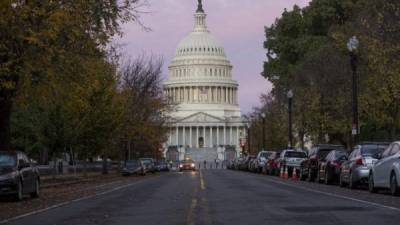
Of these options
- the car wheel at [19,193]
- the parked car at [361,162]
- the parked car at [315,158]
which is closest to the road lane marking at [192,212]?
the car wheel at [19,193]

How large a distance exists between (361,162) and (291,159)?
2064 centimetres

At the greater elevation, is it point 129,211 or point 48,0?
point 48,0

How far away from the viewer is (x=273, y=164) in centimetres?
5638

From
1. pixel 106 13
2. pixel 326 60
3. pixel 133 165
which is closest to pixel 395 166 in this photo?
pixel 106 13

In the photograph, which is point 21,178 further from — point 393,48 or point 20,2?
point 393,48

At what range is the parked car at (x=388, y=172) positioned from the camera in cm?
2439

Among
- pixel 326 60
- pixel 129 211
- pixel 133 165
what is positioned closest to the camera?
pixel 129 211

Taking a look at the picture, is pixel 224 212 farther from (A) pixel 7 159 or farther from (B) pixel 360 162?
(B) pixel 360 162

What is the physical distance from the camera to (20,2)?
23188 millimetres

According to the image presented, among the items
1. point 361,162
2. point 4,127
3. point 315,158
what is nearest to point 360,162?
point 361,162

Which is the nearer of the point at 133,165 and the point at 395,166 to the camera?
the point at 395,166

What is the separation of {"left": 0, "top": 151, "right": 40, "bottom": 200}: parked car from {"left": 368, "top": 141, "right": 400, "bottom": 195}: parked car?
35.8ft

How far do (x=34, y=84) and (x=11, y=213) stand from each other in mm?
8302

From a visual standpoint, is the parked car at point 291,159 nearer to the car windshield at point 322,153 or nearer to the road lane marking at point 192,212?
the car windshield at point 322,153
